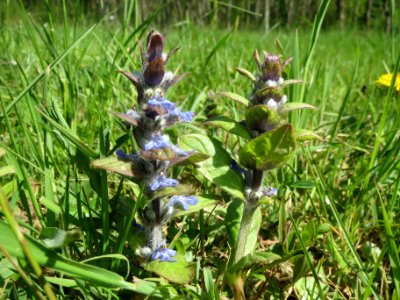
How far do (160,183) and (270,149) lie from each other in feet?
0.72

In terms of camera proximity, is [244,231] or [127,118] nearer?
[127,118]

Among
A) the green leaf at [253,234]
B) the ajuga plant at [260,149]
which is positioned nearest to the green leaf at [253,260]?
the ajuga plant at [260,149]

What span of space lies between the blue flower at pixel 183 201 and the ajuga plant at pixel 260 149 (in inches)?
5.1

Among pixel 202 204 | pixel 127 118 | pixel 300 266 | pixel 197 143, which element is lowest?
pixel 300 266

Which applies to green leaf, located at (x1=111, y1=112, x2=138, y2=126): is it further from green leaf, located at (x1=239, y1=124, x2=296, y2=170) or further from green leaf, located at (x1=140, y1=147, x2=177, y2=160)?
green leaf, located at (x1=239, y1=124, x2=296, y2=170)

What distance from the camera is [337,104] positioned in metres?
2.51

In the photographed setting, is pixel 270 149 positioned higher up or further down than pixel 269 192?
higher up

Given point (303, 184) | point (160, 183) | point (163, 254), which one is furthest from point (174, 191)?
point (303, 184)

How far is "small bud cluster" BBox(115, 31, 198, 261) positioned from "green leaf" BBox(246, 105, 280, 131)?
0.15 meters

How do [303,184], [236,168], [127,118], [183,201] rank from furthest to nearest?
[303,184]
[236,168]
[183,201]
[127,118]

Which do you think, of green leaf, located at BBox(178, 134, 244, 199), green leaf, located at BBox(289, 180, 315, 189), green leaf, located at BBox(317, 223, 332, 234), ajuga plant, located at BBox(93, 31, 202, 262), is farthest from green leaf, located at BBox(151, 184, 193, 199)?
green leaf, located at BBox(289, 180, 315, 189)

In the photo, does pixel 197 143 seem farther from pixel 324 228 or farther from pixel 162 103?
pixel 324 228

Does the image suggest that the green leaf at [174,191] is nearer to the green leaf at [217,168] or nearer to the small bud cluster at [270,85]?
the green leaf at [217,168]

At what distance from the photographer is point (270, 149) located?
85cm
